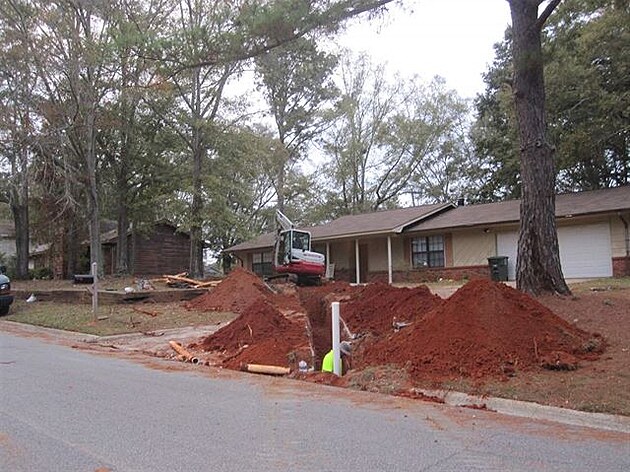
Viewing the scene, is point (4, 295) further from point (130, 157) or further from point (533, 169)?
point (533, 169)

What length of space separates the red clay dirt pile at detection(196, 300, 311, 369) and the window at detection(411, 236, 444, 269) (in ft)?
54.5

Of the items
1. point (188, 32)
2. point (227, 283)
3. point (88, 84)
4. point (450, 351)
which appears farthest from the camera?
point (88, 84)

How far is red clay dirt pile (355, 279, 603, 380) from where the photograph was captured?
811cm

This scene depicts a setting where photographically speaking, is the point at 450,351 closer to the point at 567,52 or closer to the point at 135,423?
the point at 135,423

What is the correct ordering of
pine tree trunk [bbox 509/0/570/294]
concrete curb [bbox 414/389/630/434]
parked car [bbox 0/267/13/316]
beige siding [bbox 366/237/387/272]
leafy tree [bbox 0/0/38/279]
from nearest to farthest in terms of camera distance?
1. concrete curb [bbox 414/389/630/434]
2. pine tree trunk [bbox 509/0/570/294]
3. parked car [bbox 0/267/13/316]
4. leafy tree [bbox 0/0/38/279]
5. beige siding [bbox 366/237/387/272]

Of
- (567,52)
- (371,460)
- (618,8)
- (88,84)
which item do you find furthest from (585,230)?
(88,84)

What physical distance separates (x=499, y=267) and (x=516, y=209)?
3.88 meters

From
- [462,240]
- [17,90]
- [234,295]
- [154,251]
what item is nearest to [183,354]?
[234,295]

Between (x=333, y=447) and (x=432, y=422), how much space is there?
147cm

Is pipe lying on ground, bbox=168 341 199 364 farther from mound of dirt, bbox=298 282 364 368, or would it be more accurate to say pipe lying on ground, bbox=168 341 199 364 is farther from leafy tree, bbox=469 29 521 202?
leafy tree, bbox=469 29 521 202

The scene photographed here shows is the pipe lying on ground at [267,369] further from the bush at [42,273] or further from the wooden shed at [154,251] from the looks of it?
the bush at [42,273]

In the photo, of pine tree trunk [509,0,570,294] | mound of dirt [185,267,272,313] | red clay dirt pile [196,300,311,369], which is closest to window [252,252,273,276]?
mound of dirt [185,267,272,313]

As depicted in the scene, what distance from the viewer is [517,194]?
3450 cm

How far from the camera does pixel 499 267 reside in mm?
23797
